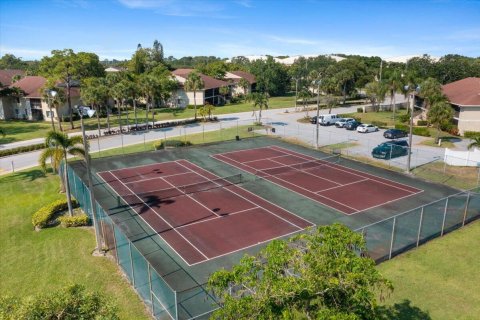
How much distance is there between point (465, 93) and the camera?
2269 inches

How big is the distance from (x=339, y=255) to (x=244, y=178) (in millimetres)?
25735

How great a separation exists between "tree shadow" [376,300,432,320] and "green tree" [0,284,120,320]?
11741mm

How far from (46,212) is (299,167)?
24.0 m

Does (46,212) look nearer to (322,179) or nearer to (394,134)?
(322,179)

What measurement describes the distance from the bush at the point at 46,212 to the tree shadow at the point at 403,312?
22.2 m

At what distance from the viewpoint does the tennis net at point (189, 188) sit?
1203 inches

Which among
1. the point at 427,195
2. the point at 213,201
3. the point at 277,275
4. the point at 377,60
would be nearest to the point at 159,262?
the point at 213,201

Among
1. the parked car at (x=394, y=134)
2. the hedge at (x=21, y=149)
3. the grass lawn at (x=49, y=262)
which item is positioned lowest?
the grass lawn at (x=49, y=262)

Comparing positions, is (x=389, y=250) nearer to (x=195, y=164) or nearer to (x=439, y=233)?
(x=439, y=233)

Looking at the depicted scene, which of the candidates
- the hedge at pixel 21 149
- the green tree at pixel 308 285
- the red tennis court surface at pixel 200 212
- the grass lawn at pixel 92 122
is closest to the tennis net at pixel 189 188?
the red tennis court surface at pixel 200 212

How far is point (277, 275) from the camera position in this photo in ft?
30.3

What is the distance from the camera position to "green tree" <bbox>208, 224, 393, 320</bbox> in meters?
8.69

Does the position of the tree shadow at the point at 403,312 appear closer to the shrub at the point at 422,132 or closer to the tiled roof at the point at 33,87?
the shrub at the point at 422,132

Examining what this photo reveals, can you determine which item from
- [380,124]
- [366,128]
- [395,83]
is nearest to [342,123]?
[366,128]
